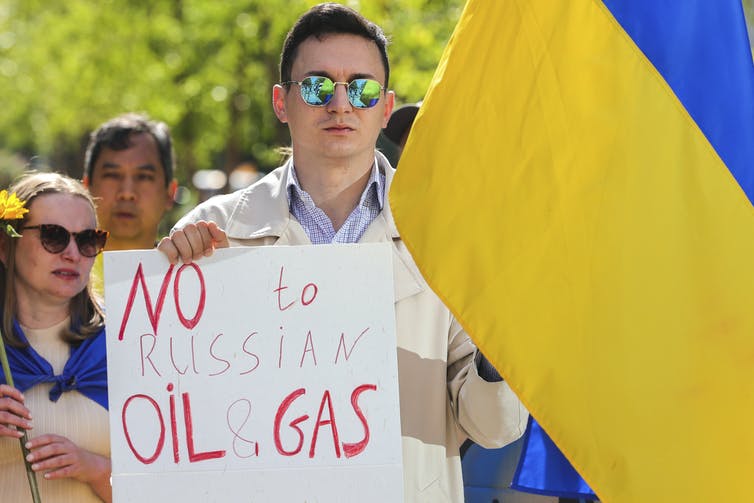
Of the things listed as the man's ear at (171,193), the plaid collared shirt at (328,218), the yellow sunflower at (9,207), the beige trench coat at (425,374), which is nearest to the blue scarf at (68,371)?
the yellow sunflower at (9,207)

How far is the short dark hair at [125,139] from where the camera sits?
5980 mm

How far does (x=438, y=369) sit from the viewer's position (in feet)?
10.7

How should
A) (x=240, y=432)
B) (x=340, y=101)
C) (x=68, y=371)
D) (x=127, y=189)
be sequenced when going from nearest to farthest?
(x=240, y=432)
(x=340, y=101)
(x=68, y=371)
(x=127, y=189)

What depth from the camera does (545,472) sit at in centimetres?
366

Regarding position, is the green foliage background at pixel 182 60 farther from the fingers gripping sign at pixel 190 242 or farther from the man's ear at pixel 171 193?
the fingers gripping sign at pixel 190 242

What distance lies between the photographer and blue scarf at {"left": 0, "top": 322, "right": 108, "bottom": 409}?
147 inches

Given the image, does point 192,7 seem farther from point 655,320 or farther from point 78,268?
point 655,320

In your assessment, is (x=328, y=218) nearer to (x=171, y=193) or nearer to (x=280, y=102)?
(x=280, y=102)

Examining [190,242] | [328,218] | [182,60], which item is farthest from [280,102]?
[182,60]

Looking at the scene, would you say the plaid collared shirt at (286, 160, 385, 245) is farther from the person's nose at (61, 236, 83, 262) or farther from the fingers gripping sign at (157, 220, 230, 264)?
the person's nose at (61, 236, 83, 262)

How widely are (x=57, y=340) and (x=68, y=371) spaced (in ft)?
0.49

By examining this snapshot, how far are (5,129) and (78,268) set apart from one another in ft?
92.8

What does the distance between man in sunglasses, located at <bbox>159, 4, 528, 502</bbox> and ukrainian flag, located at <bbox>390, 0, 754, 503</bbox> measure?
0.56 feet

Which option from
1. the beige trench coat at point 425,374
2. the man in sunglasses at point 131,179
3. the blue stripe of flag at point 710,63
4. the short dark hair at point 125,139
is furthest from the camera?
the short dark hair at point 125,139
